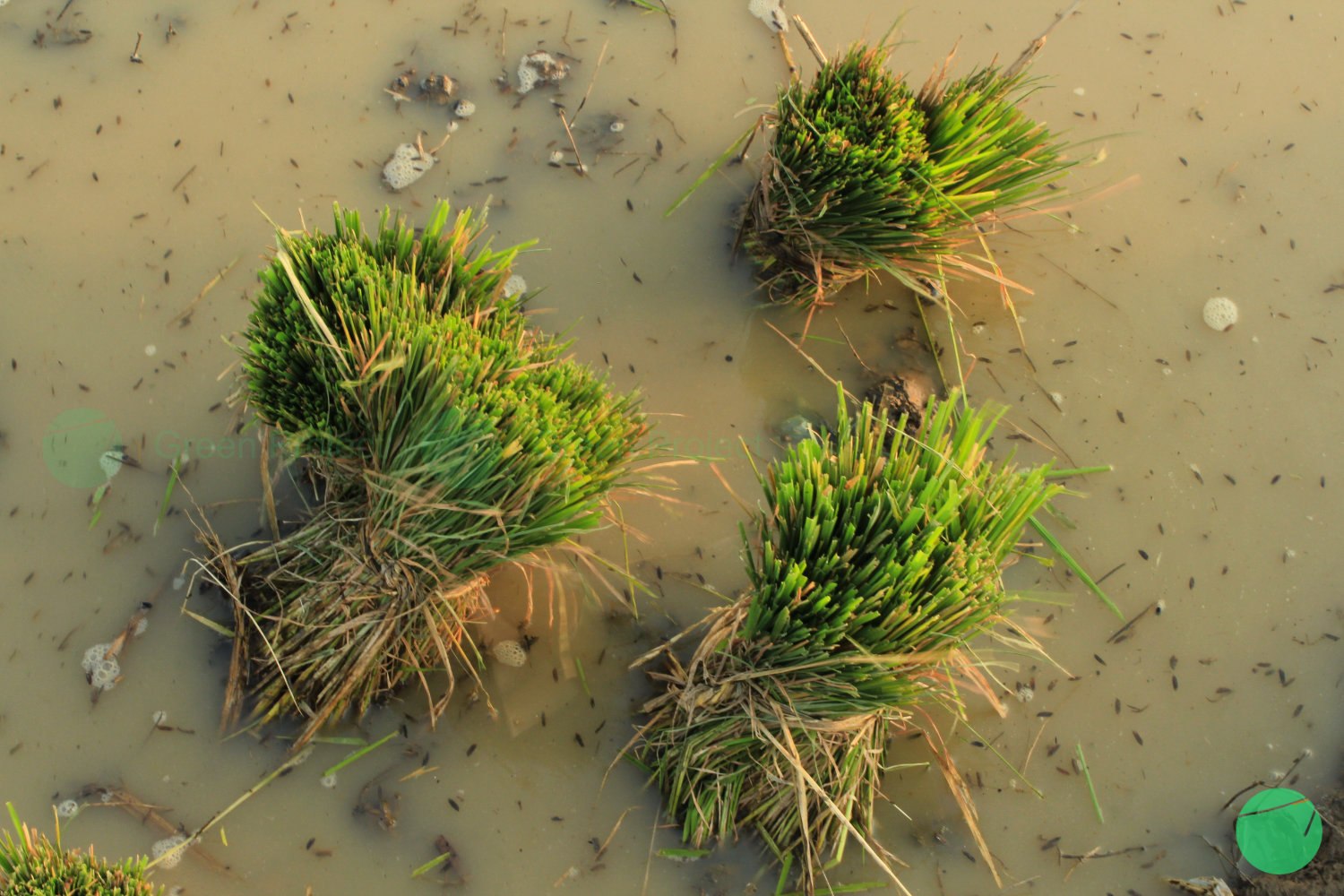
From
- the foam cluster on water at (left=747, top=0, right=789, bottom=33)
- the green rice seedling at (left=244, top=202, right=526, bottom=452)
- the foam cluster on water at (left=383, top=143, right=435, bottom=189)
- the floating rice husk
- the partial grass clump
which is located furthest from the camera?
the foam cluster on water at (left=747, top=0, right=789, bottom=33)

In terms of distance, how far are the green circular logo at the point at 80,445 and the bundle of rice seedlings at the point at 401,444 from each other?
399mm

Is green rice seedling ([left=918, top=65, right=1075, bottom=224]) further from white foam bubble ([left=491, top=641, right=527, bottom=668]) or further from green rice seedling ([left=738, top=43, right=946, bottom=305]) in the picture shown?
white foam bubble ([left=491, top=641, right=527, bottom=668])

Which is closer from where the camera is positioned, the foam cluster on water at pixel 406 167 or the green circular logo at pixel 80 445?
the green circular logo at pixel 80 445

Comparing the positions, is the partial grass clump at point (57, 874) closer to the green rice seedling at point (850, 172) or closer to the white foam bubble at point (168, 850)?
the white foam bubble at point (168, 850)

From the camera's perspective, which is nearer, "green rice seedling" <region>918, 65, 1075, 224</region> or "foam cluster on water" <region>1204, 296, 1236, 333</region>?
"green rice seedling" <region>918, 65, 1075, 224</region>

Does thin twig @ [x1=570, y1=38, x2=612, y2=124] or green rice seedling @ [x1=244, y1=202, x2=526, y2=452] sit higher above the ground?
thin twig @ [x1=570, y1=38, x2=612, y2=124]

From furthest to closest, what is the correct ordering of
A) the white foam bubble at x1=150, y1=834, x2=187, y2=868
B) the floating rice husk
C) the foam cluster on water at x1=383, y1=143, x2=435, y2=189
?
1. the foam cluster on water at x1=383, y1=143, x2=435, y2=189
2. the floating rice husk
3. the white foam bubble at x1=150, y1=834, x2=187, y2=868

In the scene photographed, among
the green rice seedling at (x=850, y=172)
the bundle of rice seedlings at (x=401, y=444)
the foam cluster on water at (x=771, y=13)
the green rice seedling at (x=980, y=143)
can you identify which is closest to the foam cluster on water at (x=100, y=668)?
the bundle of rice seedlings at (x=401, y=444)

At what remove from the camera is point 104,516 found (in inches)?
79.0

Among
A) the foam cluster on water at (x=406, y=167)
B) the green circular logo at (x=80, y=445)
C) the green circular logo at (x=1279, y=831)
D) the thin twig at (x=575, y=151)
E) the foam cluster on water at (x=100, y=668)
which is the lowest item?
the foam cluster on water at (x=100, y=668)

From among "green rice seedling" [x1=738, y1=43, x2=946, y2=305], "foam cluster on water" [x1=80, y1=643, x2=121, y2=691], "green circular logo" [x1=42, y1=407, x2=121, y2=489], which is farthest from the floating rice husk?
"foam cluster on water" [x1=80, y1=643, x2=121, y2=691]

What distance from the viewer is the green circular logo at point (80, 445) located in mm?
2020

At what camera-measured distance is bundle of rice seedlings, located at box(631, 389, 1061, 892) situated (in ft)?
5.25

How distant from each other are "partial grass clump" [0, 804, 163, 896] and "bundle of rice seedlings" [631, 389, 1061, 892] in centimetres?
95
